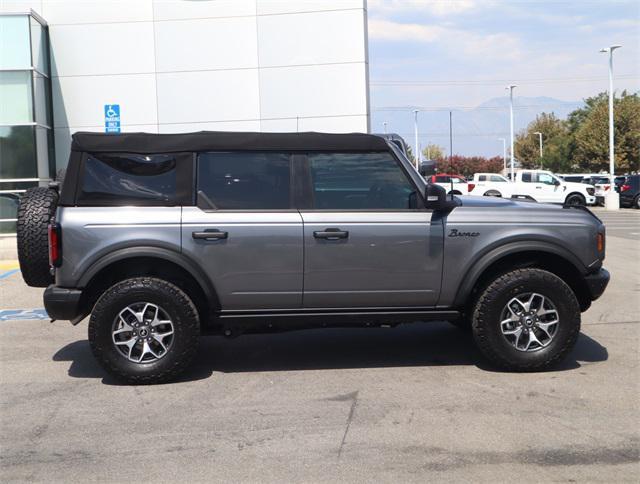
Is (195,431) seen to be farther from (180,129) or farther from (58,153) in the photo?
(58,153)

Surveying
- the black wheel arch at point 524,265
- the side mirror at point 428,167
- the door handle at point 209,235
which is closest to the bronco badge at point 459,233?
the black wheel arch at point 524,265

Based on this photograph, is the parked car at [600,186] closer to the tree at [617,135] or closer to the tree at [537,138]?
the tree at [617,135]

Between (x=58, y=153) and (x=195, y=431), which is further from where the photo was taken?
(x=58, y=153)

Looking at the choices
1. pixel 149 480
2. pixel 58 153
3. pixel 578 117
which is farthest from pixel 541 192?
pixel 578 117

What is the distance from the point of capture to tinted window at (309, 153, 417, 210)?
5.93 metres

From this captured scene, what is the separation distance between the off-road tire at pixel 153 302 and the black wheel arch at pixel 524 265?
87.6 inches

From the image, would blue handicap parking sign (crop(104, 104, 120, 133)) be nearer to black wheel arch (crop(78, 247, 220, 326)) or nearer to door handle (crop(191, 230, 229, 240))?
black wheel arch (crop(78, 247, 220, 326))

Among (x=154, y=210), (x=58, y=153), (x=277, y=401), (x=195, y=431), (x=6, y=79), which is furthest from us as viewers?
(x=58, y=153)

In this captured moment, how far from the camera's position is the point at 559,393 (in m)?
5.45

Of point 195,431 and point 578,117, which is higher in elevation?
point 578,117

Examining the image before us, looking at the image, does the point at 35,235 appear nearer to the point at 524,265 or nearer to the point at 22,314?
the point at 22,314

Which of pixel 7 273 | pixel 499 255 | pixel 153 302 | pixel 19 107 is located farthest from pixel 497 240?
pixel 19 107

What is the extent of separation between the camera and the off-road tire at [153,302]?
565cm

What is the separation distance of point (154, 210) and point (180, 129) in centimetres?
1425
